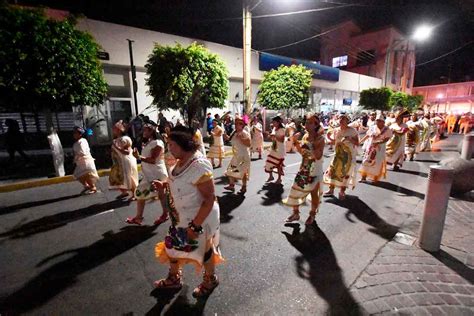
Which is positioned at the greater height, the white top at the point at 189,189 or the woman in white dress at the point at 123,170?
the white top at the point at 189,189

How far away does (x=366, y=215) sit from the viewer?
16.2ft

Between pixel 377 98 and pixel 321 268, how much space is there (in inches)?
1088

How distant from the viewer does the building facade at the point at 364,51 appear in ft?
118

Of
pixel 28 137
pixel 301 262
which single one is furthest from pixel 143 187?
pixel 28 137

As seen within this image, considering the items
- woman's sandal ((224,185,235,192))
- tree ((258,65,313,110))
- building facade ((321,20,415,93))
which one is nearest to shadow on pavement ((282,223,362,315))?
woman's sandal ((224,185,235,192))

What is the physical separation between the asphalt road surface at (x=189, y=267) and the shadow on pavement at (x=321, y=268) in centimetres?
1

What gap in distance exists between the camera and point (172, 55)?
10586 millimetres

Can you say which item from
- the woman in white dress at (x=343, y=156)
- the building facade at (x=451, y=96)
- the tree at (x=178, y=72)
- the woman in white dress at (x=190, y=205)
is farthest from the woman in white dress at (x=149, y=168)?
the building facade at (x=451, y=96)

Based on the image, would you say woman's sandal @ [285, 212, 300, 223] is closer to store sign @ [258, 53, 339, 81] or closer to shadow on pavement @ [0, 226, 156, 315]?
shadow on pavement @ [0, 226, 156, 315]

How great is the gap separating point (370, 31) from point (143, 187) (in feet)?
142

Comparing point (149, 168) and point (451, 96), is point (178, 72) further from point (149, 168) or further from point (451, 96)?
point (451, 96)

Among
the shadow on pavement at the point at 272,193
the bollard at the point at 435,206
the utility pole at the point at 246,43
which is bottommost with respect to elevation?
the shadow on pavement at the point at 272,193

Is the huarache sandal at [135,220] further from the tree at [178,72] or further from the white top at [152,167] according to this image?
the tree at [178,72]

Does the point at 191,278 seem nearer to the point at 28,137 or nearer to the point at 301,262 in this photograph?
the point at 301,262
